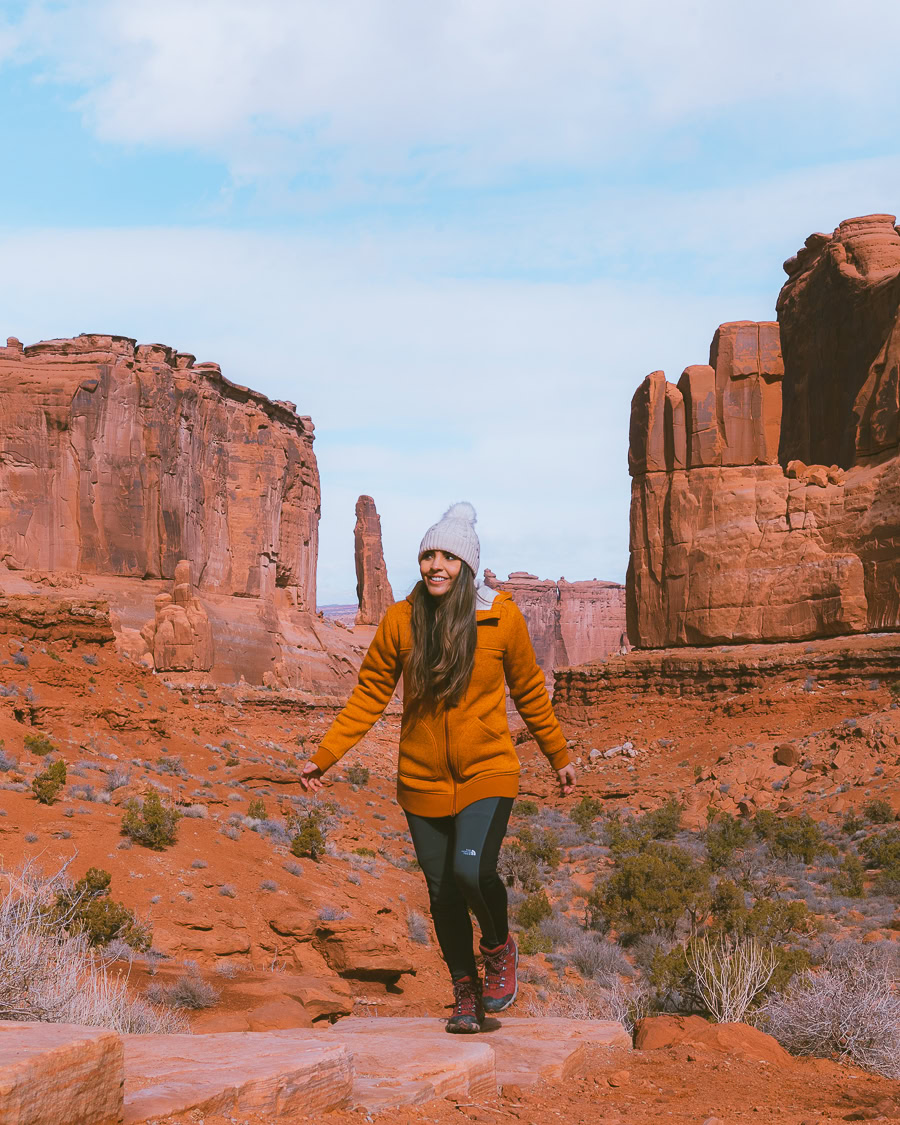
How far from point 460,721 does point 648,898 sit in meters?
8.86

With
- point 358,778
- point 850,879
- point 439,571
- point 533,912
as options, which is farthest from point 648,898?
point 358,778

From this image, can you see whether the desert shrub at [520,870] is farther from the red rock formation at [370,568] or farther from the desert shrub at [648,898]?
the red rock formation at [370,568]

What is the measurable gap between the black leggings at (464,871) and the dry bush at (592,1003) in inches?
81.0

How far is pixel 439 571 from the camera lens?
4.95m

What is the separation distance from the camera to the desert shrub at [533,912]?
1294 cm

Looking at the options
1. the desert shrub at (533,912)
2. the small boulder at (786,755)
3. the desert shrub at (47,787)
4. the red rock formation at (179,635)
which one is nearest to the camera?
the desert shrub at (47,787)

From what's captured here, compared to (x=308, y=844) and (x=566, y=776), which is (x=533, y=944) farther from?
(x=566, y=776)

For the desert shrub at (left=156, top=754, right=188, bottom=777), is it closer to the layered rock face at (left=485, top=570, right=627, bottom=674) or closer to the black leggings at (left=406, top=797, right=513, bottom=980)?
the black leggings at (left=406, top=797, right=513, bottom=980)

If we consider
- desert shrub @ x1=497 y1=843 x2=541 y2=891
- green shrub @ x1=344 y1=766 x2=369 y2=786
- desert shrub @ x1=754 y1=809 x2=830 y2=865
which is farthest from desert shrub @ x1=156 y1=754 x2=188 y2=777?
desert shrub @ x1=754 y1=809 x2=830 y2=865

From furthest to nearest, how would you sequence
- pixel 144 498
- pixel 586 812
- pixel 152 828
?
pixel 144 498, pixel 586 812, pixel 152 828

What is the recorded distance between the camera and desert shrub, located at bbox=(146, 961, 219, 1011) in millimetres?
6723

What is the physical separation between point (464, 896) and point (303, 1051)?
139cm

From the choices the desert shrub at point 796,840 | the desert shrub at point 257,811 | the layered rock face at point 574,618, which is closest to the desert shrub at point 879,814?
the desert shrub at point 796,840

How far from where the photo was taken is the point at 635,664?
3322 cm
